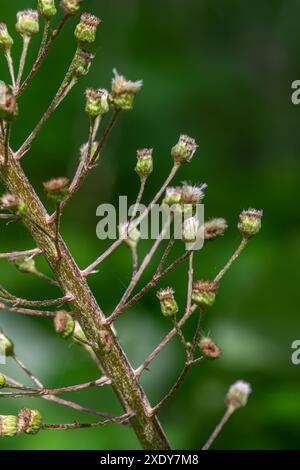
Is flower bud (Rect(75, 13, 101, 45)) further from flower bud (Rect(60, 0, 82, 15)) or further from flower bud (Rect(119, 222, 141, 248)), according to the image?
flower bud (Rect(119, 222, 141, 248))

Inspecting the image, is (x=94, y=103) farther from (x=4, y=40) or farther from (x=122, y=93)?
(x=4, y=40)

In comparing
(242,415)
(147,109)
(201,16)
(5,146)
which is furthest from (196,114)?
(5,146)

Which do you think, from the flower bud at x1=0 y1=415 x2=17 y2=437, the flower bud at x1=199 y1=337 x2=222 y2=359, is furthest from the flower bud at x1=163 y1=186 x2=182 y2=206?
the flower bud at x1=0 y1=415 x2=17 y2=437

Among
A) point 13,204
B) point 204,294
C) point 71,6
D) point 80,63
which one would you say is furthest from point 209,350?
point 71,6

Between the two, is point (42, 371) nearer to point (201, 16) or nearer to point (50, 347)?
point (50, 347)

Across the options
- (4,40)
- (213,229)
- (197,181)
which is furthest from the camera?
(197,181)
